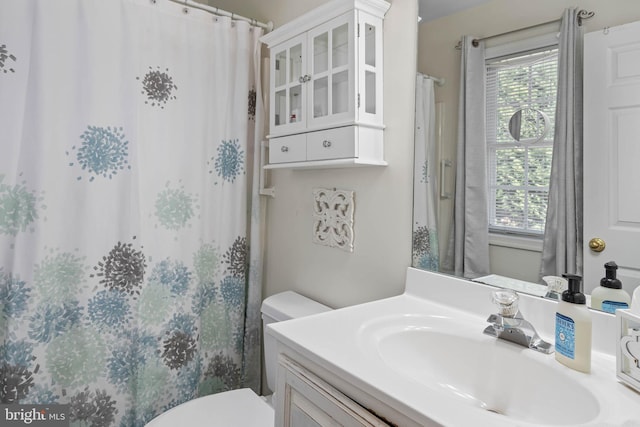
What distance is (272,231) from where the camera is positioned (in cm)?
186

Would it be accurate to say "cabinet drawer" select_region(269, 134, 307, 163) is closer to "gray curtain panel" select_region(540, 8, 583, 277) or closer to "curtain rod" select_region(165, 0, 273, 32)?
"curtain rod" select_region(165, 0, 273, 32)

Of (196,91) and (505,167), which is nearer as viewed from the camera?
(505,167)

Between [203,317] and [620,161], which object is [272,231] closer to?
[203,317]

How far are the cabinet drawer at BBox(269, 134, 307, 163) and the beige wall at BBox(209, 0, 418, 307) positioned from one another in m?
0.15

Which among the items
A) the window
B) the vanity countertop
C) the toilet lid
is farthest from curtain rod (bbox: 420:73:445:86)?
the toilet lid

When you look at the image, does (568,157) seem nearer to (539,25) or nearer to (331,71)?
(539,25)

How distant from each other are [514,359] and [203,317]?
1.27 m

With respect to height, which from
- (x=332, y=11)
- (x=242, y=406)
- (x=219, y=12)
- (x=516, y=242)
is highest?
(x=219, y=12)

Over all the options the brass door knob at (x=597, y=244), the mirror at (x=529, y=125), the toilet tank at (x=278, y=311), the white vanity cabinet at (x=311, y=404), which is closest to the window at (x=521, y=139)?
the mirror at (x=529, y=125)

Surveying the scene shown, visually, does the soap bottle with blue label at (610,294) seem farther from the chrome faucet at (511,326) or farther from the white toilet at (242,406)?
the white toilet at (242,406)

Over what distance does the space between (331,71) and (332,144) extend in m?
0.24

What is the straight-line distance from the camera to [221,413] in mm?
1292

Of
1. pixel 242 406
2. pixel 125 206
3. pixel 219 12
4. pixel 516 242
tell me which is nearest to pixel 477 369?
pixel 516 242

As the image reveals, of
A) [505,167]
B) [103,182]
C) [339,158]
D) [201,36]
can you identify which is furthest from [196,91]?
[505,167]
